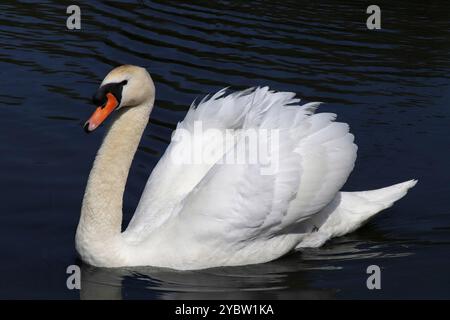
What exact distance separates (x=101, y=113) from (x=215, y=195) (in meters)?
1.08

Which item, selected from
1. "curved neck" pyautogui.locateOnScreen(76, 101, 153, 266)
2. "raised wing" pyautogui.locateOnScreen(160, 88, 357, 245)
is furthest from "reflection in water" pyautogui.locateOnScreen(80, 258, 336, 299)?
"raised wing" pyautogui.locateOnScreen(160, 88, 357, 245)

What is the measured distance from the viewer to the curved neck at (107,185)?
7508 millimetres

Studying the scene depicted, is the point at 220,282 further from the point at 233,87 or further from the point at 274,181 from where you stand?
the point at 233,87

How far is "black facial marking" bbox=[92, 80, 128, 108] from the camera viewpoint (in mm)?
7074

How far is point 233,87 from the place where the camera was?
12273 mm

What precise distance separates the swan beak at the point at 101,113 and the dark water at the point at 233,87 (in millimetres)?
1262

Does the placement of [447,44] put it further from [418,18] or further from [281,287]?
[281,287]

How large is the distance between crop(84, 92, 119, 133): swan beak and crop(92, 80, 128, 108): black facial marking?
24mm

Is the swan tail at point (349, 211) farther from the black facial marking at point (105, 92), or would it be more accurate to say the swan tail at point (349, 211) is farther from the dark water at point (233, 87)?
the black facial marking at point (105, 92)

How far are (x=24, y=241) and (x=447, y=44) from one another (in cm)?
829

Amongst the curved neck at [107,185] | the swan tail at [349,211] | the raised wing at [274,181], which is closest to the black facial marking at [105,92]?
the curved neck at [107,185]

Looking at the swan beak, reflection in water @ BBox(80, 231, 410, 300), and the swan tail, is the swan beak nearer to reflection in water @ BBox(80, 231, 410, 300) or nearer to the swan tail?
reflection in water @ BBox(80, 231, 410, 300)

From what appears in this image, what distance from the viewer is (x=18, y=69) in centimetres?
1231

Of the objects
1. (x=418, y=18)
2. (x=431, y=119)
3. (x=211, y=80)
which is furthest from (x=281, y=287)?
(x=418, y=18)
